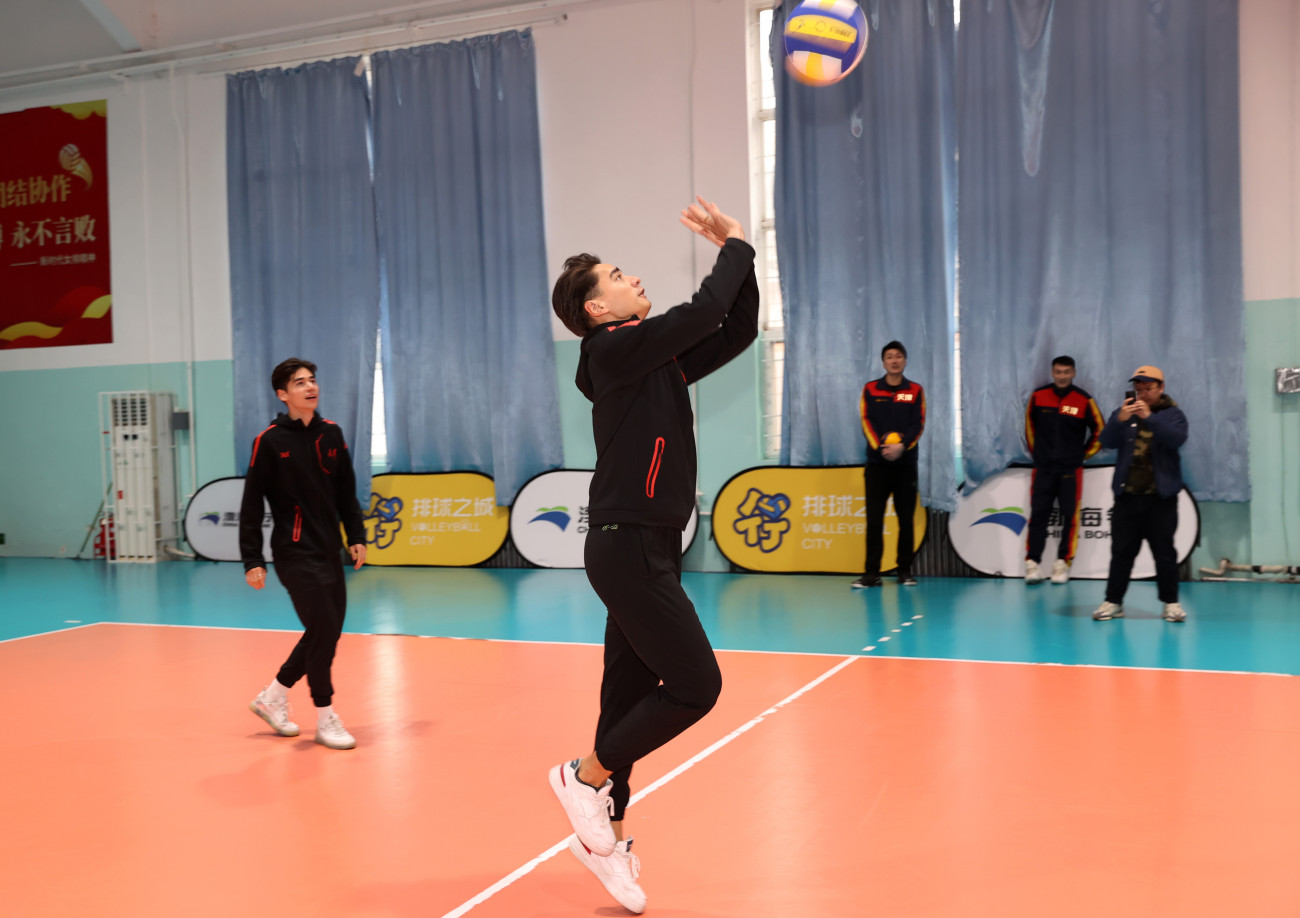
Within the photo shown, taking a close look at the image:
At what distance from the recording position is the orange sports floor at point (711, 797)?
3.05m

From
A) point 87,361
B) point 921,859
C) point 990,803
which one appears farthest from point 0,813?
point 87,361

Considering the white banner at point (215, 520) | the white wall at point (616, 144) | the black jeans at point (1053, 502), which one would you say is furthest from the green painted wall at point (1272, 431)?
the white banner at point (215, 520)

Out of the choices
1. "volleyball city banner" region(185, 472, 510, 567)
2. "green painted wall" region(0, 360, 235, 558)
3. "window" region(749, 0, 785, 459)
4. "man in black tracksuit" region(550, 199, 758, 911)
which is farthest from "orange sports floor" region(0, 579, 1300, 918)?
"green painted wall" region(0, 360, 235, 558)

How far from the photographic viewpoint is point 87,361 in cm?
1300

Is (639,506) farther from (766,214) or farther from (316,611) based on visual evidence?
(766,214)

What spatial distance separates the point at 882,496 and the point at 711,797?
18.3 feet

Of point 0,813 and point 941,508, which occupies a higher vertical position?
point 941,508

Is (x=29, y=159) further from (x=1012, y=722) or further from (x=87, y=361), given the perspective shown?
(x=1012, y=722)

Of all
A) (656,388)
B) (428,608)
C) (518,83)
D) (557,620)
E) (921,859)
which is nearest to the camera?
(656,388)

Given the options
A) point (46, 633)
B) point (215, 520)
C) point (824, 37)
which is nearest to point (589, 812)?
point (824, 37)

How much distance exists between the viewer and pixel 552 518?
10.8m

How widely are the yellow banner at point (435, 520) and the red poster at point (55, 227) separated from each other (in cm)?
430

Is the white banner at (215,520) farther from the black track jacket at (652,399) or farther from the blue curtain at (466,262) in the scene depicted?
the black track jacket at (652,399)

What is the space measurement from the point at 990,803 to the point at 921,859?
1.94 feet
